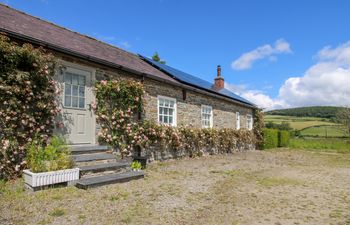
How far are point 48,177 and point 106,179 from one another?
119cm

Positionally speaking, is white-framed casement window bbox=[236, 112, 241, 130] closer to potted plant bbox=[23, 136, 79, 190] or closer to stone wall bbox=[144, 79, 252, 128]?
stone wall bbox=[144, 79, 252, 128]

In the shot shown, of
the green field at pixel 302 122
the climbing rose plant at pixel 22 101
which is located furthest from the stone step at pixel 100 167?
the green field at pixel 302 122

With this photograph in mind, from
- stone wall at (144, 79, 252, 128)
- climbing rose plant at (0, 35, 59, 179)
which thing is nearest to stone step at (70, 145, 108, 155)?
climbing rose plant at (0, 35, 59, 179)

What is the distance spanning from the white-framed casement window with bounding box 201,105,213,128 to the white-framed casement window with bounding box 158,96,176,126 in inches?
97.7

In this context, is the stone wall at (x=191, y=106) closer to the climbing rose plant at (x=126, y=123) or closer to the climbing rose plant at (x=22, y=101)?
the climbing rose plant at (x=126, y=123)

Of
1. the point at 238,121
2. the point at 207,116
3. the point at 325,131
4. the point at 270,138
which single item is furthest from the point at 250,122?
the point at 325,131

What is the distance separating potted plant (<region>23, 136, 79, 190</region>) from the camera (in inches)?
196

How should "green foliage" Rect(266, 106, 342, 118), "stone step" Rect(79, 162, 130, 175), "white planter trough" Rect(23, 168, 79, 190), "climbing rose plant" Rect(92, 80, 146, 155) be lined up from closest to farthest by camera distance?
"white planter trough" Rect(23, 168, 79, 190) < "stone step" Rect(79, 162, 130, 175) < "climbing rose plant" Rect(92, 80, 146, 155) < "green foliage" Rect(266, 106, 342, 118)

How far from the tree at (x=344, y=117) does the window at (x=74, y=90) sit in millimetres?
30905

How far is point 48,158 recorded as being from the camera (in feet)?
17.6

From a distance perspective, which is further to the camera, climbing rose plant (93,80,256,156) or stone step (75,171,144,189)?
climbing rose plant (93,80,256,156)

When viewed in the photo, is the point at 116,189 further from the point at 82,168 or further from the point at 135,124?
the point at 135,124

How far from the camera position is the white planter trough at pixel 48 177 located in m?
4.90

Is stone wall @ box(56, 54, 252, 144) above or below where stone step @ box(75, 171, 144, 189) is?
above
